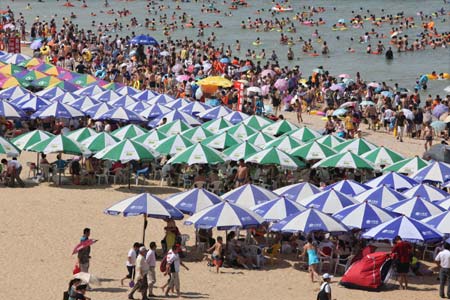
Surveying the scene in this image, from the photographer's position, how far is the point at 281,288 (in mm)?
15383

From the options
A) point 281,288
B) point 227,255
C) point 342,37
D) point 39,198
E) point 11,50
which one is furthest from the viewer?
point 342,37

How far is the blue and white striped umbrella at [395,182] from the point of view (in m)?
19.7

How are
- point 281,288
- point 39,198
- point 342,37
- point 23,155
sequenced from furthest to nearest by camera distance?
point 342,37 < point 23,155 < point 39,198 < point 281,288

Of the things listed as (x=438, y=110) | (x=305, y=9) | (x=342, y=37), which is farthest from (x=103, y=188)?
(x=305, y=9)

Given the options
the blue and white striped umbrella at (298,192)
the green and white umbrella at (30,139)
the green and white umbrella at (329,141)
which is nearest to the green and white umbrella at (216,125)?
the green and white umbrella at (329,141)

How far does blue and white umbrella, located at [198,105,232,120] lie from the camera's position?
2675 cm

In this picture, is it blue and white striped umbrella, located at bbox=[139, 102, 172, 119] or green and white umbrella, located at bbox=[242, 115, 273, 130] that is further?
blue and white striped umbrella, located at bbox=[139, 102, 172, 119]

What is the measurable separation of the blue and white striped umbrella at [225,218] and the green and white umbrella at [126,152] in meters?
4.83

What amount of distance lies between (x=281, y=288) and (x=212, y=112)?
1200cm

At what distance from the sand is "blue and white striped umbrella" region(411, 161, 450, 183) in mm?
4363

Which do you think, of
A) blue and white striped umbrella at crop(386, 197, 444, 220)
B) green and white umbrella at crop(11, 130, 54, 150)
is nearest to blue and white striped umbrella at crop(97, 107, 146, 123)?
green and white umbrella at crop(11, 130, 54, 150)

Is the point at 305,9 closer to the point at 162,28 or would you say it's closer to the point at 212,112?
the point at 162,28

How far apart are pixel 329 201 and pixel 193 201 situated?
2.39 metres

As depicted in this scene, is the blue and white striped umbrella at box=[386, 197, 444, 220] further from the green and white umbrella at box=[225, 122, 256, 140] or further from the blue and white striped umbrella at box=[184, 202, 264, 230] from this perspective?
the green and white umbrella at box=[225, 122, 256, 140]
